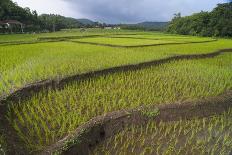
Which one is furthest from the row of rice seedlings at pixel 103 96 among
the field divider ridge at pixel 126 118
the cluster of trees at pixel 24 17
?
the cluster of trees at pixel 24 17

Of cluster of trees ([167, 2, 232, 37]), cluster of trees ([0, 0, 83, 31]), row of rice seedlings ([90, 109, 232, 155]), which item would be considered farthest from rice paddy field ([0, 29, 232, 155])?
cluster of trees ([0, 0, 83, 31])

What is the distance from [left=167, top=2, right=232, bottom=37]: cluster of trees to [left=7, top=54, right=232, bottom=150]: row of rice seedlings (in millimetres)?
28779

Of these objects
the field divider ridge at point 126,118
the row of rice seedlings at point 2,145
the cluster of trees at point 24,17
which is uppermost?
the cluster of trees at point 24,17

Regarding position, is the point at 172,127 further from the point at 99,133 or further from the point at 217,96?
the point at 217,96

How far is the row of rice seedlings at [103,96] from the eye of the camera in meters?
4.56

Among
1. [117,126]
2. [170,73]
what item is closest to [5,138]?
[117,126]

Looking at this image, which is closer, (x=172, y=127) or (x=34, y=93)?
(x=172, y=127)

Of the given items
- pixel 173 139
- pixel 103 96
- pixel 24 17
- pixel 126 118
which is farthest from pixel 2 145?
pixel 24 17

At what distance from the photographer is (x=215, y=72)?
859 cm

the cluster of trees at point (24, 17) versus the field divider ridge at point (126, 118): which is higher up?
the cluster of trees at point (24, 17)

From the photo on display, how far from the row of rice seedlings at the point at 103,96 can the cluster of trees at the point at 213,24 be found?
28.8 meters

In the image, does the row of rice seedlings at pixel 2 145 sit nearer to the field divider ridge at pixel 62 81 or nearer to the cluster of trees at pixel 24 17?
the field divider ridge at pixel 62 81

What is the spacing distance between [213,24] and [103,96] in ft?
112

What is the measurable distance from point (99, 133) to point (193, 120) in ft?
6.59
